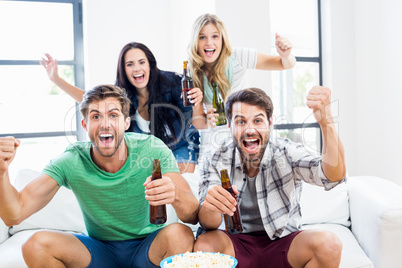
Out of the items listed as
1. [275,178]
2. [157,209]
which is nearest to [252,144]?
[275,178]

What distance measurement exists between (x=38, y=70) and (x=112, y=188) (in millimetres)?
2820

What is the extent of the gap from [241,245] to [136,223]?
1.42ft

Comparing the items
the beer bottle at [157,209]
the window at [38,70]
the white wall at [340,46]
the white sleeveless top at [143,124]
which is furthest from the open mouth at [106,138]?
the window at [38,70]

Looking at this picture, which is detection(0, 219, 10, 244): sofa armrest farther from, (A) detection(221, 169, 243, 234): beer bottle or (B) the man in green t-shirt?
(A) detection(221, 169, 243, 234): beer bottle

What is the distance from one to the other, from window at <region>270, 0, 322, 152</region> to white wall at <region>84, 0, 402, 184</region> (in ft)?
0.53

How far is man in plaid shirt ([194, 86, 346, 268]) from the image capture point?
1571 millimetres

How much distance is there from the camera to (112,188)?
1.69 metres

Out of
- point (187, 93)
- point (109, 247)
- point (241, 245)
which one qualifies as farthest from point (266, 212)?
point (187, 93)

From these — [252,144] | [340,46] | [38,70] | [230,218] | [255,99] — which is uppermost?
[340,46]

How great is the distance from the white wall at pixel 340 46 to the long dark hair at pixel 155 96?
149cm

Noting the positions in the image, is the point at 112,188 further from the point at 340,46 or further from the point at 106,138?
the point at 340,46

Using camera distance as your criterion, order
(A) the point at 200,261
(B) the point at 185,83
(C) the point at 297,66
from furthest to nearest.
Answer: (C) the point at 297,66 → (B) the point at 185,83 → (A) the point at 200,261

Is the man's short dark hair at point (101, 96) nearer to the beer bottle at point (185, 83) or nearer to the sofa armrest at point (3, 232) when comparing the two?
the beer bottle at point (185, 83)

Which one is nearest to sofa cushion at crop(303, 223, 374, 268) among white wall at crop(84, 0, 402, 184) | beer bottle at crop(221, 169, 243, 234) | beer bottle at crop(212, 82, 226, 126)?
beer bottle at crop(221, 169, 243, 234)
